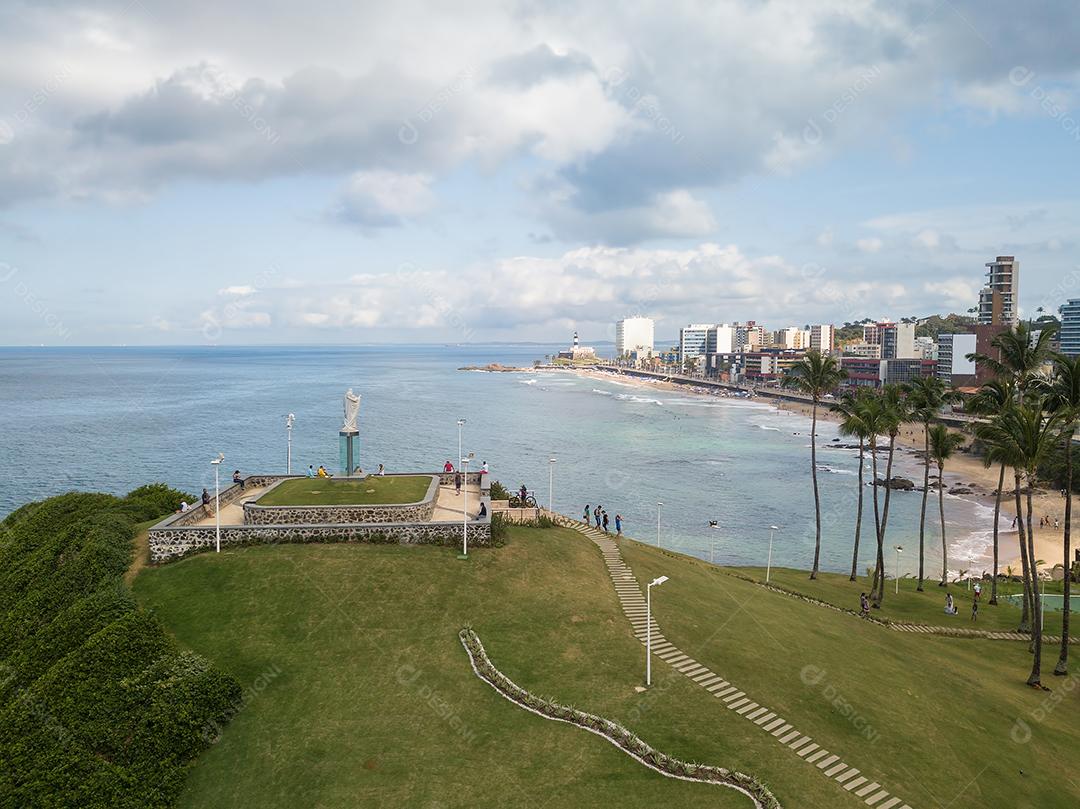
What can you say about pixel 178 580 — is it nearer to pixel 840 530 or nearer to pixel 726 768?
pixel 726 768

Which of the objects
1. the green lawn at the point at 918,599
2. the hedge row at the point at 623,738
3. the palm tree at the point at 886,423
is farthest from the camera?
the palm tree at the point at 886,423

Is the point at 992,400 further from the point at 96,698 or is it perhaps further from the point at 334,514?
the point at 96,698

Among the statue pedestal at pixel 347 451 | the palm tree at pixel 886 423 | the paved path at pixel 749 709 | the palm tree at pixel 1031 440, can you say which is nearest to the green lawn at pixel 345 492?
the statue pedestal at pixel 347 451

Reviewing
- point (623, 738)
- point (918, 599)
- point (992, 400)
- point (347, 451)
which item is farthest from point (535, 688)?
point (918, 599)

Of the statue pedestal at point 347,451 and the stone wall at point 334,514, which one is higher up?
the statue pedestal at point 347,451

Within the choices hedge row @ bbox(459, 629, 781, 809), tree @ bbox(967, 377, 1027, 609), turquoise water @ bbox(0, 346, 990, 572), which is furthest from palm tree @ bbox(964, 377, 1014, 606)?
turquoise water @ bbox(0, 346, 990, 572)

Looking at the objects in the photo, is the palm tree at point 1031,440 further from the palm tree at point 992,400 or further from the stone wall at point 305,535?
the stone wall at point 305,535

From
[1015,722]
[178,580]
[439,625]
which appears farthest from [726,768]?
[178,580]
